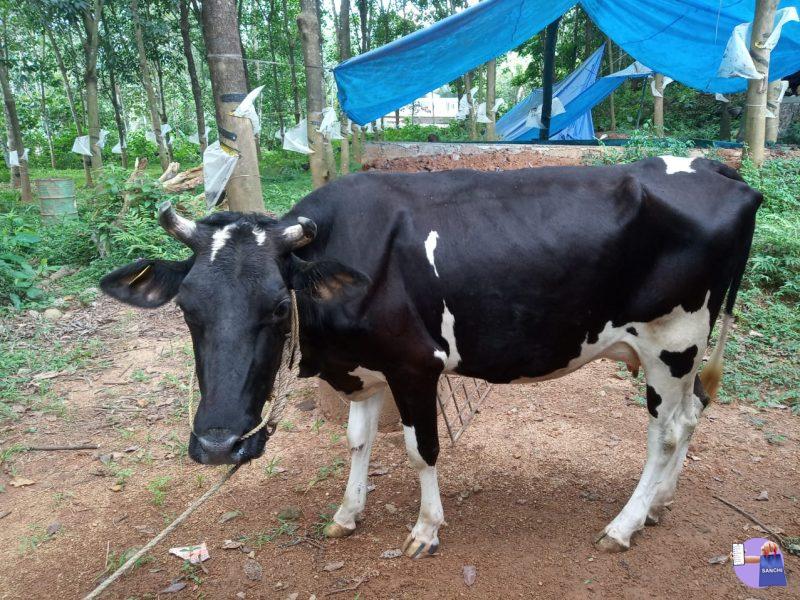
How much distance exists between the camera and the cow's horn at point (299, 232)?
266 cm

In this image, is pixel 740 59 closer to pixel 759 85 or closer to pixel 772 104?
pixel 759 85

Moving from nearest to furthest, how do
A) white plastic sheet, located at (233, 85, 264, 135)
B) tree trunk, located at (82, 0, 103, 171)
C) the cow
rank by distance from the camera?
1. the cow
2. white plastic sheet, located at (233, 85, 264, 135)
3. tree trunk, located at (82, 0, 103, 171)

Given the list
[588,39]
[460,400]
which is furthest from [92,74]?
[588,39]

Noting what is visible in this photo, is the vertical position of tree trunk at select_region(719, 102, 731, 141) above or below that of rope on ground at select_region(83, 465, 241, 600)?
above

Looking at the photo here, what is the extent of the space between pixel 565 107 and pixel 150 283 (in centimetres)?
1479

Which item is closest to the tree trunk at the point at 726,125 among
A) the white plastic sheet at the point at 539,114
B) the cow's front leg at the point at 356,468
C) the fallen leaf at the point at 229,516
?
the white plastic sheet at the point at 539,114

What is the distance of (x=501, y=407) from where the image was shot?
499 cm

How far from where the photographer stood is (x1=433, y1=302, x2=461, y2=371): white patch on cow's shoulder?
305cm

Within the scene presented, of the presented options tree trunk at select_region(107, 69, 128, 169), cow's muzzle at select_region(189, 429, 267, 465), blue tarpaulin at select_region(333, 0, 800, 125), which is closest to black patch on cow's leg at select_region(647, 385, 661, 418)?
cow's muzzle at select_region(189, 429, 267, 465)

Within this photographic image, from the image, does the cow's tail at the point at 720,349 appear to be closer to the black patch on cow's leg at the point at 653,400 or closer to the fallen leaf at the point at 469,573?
the black patch on cow's leg at the point at 653,400

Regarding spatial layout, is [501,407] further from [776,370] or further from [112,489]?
[112,489]

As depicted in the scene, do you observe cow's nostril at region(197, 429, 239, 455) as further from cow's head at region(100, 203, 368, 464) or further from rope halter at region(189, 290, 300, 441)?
rope halter at region(189, 290, 300, 441)

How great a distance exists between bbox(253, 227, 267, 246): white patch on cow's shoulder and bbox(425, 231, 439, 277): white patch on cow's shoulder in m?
0.84

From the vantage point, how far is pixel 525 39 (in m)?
10.1
